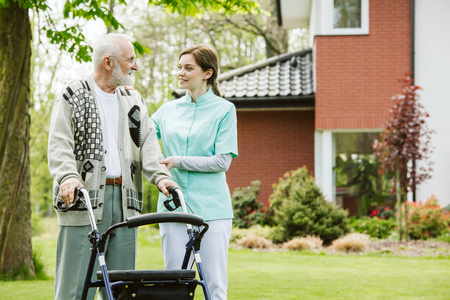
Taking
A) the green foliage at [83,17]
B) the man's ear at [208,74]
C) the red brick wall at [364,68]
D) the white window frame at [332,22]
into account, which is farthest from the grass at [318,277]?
the white window frame at [332,22]

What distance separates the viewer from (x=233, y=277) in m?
8.64

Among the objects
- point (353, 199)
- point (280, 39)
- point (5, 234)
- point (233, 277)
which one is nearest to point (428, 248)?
point (353, 199)

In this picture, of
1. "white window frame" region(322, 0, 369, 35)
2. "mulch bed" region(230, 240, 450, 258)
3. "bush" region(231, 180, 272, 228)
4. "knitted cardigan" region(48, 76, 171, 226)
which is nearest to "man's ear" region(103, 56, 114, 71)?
"knitted cardigan" region(48, 76, 171, 226)

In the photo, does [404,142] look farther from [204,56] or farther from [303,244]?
[204,56]

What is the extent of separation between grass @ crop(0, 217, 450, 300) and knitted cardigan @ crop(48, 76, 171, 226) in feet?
11.0

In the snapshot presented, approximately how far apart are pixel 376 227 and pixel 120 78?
10.3 m

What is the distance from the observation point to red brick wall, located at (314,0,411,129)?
47.0 feet

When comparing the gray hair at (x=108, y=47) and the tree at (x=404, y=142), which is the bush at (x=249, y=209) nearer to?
the tree at (x=404, y=142)

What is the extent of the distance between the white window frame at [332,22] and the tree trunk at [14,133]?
784 cm

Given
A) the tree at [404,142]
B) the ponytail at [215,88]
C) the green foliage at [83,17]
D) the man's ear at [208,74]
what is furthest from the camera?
the tree at [404,142]

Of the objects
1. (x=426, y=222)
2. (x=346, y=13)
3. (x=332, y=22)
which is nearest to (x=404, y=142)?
(x=426, y=222)

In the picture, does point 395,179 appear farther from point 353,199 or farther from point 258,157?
point 258,157

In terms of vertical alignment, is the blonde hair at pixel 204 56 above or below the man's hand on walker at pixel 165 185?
above

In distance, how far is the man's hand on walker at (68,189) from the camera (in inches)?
134
